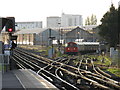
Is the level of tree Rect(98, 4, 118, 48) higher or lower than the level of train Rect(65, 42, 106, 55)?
higher

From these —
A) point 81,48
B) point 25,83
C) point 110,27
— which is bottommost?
point 25,83

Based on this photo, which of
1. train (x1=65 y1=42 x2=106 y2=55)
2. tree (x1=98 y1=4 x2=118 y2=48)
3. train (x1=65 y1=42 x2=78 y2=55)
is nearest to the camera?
tree (x1=98 y1=4 x2=118 y2=48)

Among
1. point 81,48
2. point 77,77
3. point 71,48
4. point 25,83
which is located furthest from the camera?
point 81,48

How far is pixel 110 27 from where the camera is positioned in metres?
47.8

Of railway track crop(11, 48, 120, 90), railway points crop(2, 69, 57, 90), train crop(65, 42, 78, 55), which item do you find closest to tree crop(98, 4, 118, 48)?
train crop(65, 42, 78, 55)

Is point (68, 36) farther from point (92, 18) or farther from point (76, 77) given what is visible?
point (92, 18)

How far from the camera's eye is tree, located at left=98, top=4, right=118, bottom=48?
4669 cm

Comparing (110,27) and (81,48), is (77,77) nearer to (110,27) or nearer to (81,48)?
(110,27)

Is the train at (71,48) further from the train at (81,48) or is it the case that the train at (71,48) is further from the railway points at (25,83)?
the railway points at (25,83)

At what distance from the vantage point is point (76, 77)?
19.2 meters

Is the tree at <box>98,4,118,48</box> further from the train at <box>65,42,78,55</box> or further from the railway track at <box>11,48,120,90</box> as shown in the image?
the railway track at <box>11,48,120,90</box>

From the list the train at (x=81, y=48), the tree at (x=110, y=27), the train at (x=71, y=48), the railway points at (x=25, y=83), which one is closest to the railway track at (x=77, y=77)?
the railway points at (x=25, y=83)

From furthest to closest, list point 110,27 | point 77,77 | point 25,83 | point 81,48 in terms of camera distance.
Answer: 1. point 81,48
2. point 110,27
3. point 77,77
4. point 25,83

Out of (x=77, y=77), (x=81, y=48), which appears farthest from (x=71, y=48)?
(x=77, y=77)
